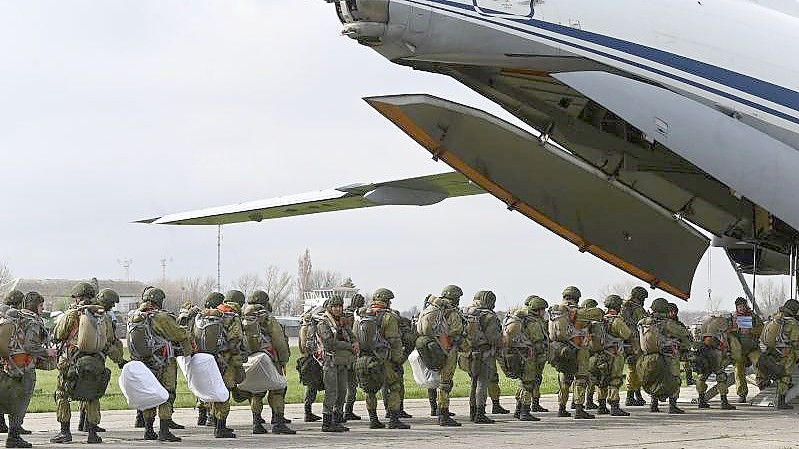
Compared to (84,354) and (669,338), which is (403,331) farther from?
(84,354)

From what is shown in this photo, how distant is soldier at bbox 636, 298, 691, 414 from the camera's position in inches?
532

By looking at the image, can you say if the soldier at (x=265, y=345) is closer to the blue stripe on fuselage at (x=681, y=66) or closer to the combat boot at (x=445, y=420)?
the combat boot at (x=445, y=420)

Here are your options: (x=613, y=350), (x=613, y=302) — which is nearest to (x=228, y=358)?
(x=613, y=350)

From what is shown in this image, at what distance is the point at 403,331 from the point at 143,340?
3514mm

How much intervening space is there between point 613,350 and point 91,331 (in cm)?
616

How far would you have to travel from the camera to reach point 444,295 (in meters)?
12.8

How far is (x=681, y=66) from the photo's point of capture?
11.8 m

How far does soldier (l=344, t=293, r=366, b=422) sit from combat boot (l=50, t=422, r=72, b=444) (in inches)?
115

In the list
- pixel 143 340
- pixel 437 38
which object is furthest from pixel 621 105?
pixel 143 340

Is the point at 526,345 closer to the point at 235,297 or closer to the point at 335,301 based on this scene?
the point at 335,301

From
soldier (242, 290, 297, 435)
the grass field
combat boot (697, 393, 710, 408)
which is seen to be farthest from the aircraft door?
the grass field

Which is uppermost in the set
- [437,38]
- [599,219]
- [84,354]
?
[437,38]

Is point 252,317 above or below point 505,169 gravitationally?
below

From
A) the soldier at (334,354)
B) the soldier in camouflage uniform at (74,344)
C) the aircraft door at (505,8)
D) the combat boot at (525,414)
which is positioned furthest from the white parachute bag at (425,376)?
the aircraft door at (505,8)
